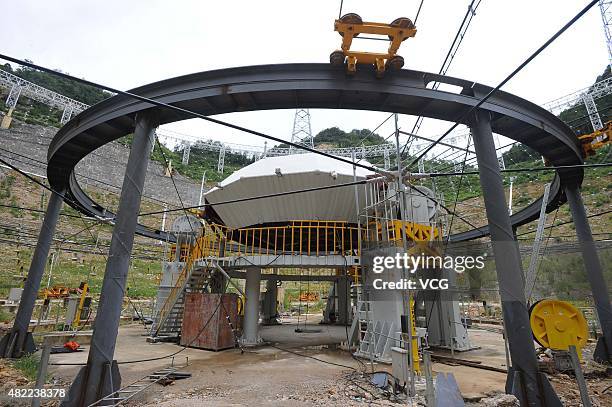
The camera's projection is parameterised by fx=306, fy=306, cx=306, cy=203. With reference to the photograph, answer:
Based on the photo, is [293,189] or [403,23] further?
[293,189]

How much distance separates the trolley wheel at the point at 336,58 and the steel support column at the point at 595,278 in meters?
8.91

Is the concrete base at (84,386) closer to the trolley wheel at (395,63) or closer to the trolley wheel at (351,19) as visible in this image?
the trolley wheel at (351,19)

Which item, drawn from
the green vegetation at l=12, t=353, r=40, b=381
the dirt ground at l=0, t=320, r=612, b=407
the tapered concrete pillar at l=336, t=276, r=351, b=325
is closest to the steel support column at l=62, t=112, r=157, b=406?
the dirt ground at l=0, t=320, r=612, b=407

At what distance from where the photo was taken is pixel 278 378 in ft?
23.5

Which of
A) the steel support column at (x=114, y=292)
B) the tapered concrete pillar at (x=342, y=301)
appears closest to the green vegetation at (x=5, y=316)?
the steel support column at (x=114, y=292)

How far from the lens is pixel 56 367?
25.7ft

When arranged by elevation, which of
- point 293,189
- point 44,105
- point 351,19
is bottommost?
point 293,189

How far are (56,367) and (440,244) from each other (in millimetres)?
12369

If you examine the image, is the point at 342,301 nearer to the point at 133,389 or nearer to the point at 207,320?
the point at 207,320

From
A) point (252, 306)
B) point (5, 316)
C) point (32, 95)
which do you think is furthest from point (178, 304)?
point (32, 95)

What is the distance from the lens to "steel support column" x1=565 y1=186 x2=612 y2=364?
8984 millimetres

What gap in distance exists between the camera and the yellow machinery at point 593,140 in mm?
9523

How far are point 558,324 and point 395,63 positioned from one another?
735 centimetres

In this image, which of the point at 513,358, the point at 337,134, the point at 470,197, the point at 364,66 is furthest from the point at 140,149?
the point at 337,134
